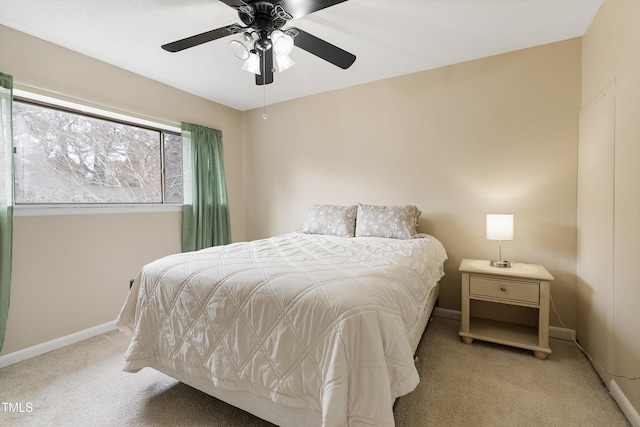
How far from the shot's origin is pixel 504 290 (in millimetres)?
2129

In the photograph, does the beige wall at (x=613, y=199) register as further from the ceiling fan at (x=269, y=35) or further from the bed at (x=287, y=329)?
the ceiling fan at (x=269, y=35)

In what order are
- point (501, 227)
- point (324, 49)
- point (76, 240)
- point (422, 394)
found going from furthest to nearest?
point (76, 240), point (501, 227), point (324, 49), point (422, 394)

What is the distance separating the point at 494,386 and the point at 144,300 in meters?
2.14

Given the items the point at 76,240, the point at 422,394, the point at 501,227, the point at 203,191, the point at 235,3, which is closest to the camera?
the point at 235,3

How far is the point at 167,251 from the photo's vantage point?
124 inches

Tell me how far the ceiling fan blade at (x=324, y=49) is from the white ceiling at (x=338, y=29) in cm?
39

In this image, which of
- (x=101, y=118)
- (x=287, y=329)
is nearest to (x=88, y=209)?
(x=101, y=118)

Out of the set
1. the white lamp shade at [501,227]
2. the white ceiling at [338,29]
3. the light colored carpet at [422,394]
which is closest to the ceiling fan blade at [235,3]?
the white ceiling at [338,29]

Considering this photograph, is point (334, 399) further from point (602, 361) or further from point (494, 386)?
point (602, 361)

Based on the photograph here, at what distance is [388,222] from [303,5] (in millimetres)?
1805

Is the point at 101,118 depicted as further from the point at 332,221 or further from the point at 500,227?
the point at 500,227

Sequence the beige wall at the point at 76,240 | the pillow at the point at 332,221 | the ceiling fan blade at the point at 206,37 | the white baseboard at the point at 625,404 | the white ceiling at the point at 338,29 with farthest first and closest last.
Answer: the pillow at the point at 332,221 < the beige wall at the point at 76,240 < the white ceiling at the point at 338,29 < the ceiling fan blade at the point at 206,37 < the white baseboard at the point at 625,404

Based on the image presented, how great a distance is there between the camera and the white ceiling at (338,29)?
190 cm

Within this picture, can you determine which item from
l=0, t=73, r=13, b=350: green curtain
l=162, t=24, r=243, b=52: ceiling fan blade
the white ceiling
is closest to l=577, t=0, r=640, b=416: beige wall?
the white ceiling
